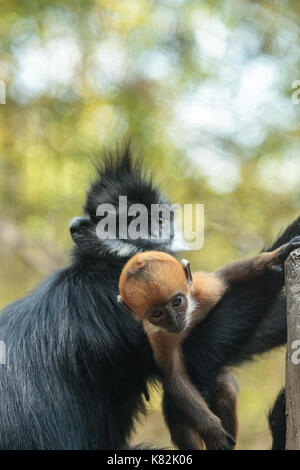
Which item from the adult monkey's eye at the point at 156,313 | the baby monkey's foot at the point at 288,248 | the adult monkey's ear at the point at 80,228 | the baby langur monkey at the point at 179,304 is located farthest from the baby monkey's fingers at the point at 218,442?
the adult monkey's ear at the point at 80,228

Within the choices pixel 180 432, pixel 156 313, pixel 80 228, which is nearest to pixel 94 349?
pixel 156 313

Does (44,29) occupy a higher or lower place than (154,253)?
higher

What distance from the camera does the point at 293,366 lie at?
2445mm

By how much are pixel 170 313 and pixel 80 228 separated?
116cm

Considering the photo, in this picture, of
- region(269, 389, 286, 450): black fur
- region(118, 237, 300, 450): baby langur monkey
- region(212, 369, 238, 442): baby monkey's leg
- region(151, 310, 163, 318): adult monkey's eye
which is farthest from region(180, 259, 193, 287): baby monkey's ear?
region(269, 389, 286, 450): black fur

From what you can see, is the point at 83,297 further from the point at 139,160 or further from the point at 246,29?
the point at 246,29

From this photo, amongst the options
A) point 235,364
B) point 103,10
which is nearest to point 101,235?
point 235,364

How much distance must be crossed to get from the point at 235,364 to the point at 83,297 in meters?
1.10

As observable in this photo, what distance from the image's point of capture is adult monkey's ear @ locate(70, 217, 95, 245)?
4141 mm

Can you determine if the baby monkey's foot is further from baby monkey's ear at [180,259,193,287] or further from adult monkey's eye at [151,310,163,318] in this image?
adult monkey's eye at [151,310,163,318]

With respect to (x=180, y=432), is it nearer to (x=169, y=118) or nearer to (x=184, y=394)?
(x=184, y=394)

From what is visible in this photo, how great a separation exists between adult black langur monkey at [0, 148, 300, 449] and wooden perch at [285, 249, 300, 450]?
78 cm

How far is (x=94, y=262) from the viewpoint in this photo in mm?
4082

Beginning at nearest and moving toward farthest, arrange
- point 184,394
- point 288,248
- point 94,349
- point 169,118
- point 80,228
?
point 288,248, point 184,394, point 94,349, point 80,228, point 169,118
